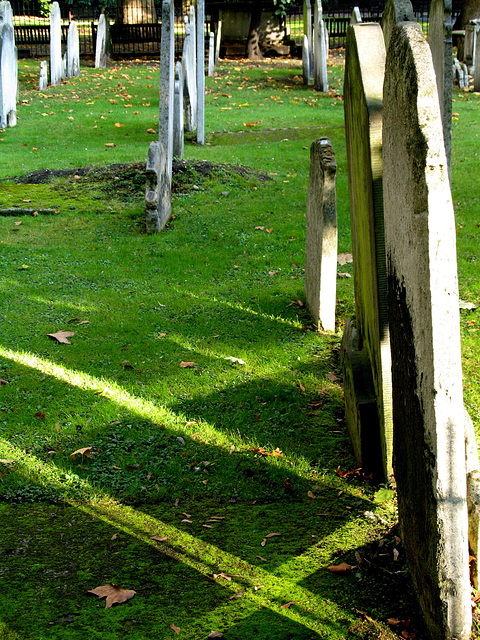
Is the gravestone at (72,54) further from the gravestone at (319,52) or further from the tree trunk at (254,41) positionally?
the gravestone at (319,52)

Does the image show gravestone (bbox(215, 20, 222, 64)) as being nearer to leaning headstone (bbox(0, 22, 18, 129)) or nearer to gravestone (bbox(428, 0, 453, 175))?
leaning headstone (bbox(0, 22, 18, 129))

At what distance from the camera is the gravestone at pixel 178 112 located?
11297 millimetres

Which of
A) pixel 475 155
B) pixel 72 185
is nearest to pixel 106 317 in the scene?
pixel 72 185

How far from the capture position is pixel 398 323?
2.78m

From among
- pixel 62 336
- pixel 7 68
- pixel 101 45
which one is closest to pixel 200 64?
pixel 7 68

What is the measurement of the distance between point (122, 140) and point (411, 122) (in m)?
12.8

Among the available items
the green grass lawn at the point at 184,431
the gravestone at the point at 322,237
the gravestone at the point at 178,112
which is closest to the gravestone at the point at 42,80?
the gravestone at the point at 178,112

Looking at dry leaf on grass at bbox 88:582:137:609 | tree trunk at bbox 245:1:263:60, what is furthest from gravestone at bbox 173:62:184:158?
tree trunk at bbox 245:1:263:60

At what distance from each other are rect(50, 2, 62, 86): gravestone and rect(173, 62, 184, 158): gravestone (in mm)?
10693

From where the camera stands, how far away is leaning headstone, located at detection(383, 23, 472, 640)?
228cm

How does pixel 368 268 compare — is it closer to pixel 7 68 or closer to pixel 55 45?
pixel 7 68

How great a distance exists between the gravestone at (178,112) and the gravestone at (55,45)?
10.7 metres

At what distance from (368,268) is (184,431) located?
1612mm

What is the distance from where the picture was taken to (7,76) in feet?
48.9
